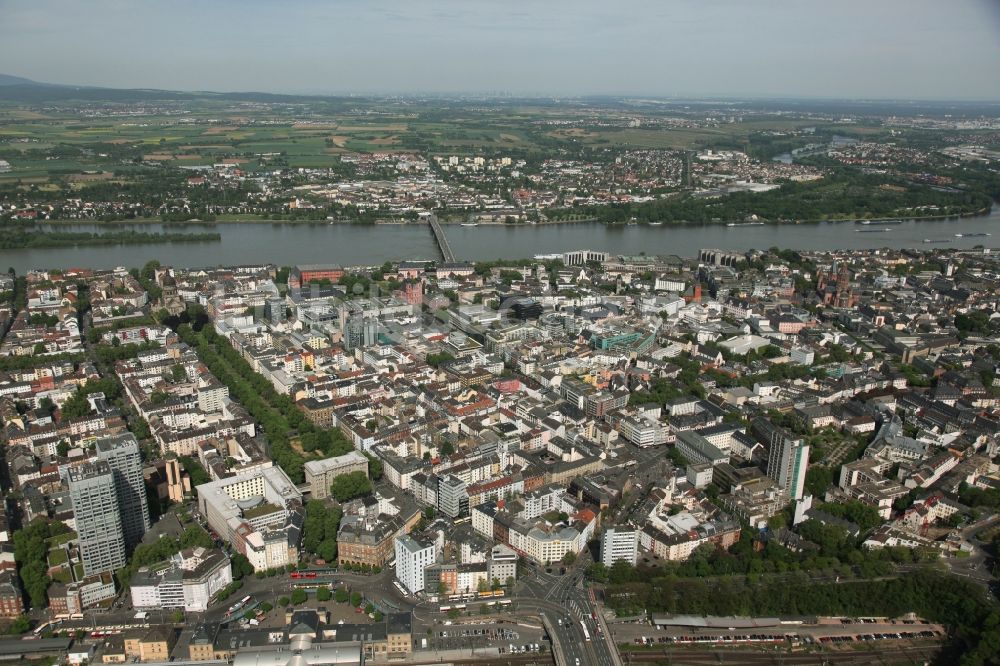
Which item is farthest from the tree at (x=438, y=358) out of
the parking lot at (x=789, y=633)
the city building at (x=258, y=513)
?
the parking lot at (x=789, y=633)

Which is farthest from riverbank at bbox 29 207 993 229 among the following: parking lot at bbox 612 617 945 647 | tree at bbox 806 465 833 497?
parking lot at bbox 612 617 945 647

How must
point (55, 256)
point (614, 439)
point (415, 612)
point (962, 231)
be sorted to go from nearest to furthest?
point (415, 612)
point (614, 439)
point (55, 256)
point (962, 231)

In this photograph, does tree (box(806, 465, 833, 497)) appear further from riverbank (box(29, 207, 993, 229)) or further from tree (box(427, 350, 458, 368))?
riverbank (box(29, 207, 993, 229))

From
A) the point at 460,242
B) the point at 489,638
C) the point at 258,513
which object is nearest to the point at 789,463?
the point at 489,638

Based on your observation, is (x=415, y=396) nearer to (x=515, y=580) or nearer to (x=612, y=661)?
(x=515, y=580)

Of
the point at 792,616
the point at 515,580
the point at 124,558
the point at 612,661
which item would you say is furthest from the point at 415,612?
the point at 792,616
